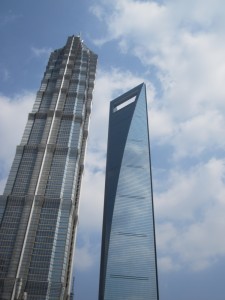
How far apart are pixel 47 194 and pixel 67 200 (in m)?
7.53

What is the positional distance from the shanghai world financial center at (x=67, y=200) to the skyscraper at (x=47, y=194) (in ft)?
0.94

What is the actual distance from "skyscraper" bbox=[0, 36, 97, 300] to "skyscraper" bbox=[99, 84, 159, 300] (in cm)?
1406

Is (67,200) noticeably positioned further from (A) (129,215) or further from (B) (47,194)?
(A) (129,215)

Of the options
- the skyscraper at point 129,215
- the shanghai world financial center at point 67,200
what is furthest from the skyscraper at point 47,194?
the skyscraper at point 129,215

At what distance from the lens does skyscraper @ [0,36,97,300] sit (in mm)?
100250

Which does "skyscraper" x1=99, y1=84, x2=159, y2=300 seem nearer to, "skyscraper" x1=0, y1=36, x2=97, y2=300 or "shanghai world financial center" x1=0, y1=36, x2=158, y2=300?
"shanghai world financial center" x1=0, y1=36, x2=158, y2=300

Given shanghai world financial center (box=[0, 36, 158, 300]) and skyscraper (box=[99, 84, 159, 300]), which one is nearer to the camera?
shanghai world financial center (box=[0, 36, 158, 300])

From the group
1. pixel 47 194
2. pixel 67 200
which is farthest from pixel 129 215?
pixel 47 194

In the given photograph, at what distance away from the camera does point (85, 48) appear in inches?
7308

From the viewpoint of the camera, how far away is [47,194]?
118438 millimetres

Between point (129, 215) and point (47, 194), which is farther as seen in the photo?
point (129, 215)

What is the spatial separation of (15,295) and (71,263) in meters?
21.3

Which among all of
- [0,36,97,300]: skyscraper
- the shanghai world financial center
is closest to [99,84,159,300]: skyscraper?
the shanghai world financial center

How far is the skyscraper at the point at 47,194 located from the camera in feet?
329
